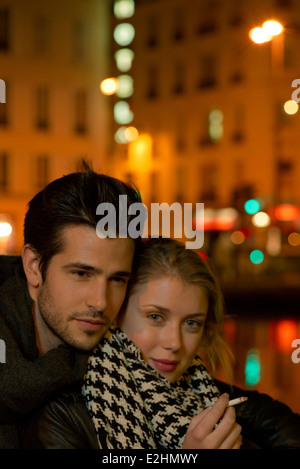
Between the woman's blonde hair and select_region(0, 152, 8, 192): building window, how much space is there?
96.2 feet

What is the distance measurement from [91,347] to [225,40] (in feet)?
132

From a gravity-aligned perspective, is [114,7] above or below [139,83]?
above

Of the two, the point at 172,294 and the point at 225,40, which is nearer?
the point at 172,294

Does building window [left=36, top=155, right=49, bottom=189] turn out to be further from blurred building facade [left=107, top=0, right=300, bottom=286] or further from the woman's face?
the woman's face

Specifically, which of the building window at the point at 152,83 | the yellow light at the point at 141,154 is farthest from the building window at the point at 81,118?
the building window at the point at 152,83

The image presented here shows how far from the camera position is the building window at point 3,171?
103ft

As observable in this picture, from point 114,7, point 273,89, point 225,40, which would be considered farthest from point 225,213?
point 114,7

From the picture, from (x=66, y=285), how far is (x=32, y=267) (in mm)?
158

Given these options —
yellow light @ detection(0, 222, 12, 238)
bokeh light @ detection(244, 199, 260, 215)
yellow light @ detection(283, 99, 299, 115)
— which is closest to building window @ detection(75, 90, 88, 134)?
yellow light @ detection(0, 222, 12, 238)

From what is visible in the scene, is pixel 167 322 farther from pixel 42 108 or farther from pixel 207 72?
pixel 207 72

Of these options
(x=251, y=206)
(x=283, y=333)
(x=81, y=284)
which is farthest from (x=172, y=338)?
(x=251, y=206)

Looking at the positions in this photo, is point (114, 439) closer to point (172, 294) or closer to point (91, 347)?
point (91, 347)

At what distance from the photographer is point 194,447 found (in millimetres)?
1890

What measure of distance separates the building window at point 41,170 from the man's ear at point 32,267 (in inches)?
1196
